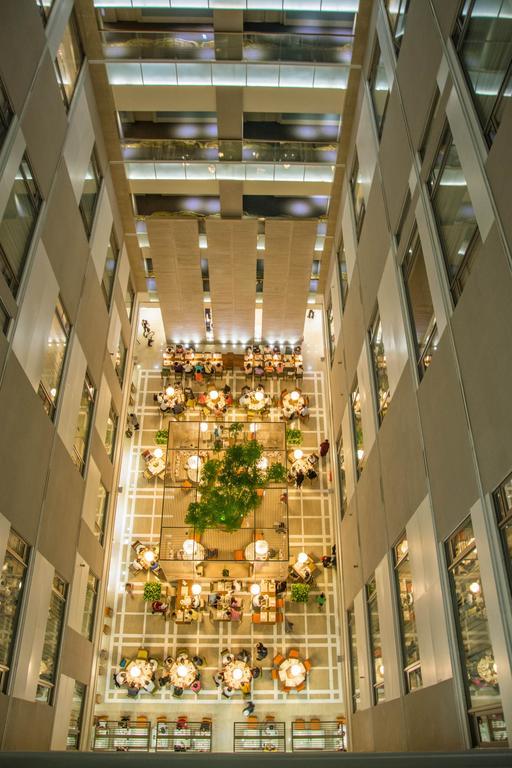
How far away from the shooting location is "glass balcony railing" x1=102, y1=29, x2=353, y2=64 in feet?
51.0

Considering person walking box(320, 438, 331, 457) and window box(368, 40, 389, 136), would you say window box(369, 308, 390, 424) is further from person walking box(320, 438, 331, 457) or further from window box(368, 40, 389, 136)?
person walking box(320, 438, 331, 457)

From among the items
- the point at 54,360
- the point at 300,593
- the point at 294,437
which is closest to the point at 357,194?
the point at 294,437

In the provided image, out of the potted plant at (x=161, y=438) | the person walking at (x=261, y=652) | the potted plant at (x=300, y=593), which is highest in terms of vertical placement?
the potted plant at (x=161, y=438)

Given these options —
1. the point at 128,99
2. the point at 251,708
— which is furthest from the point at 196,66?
the point at 251,708

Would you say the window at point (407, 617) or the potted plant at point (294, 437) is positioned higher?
the potted plant at point (294, 437)

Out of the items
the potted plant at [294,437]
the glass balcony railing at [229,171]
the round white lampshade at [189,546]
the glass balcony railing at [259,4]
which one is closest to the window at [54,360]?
the round white lampshade at [189,546]

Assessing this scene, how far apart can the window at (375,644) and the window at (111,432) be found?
8944 mm

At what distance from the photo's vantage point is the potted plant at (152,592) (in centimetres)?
1764

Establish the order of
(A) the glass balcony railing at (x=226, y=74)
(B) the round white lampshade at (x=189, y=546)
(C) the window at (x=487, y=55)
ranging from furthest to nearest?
1. (B) the round white lampshade at (x=189, y=546)
2. (A) the glass balcony railing at (x=226, y=74)
3. (C) the window at (x=487, y=55)

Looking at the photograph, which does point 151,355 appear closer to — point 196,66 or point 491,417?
point 196,66

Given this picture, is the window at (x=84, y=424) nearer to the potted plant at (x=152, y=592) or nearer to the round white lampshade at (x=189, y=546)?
the round white lampshade at (x=189, y=546)

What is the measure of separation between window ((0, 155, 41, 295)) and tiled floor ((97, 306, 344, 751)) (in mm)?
10527

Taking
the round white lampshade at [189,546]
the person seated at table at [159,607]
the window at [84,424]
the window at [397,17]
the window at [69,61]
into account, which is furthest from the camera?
the person seated at table at [159,607]

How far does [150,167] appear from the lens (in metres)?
18.4
